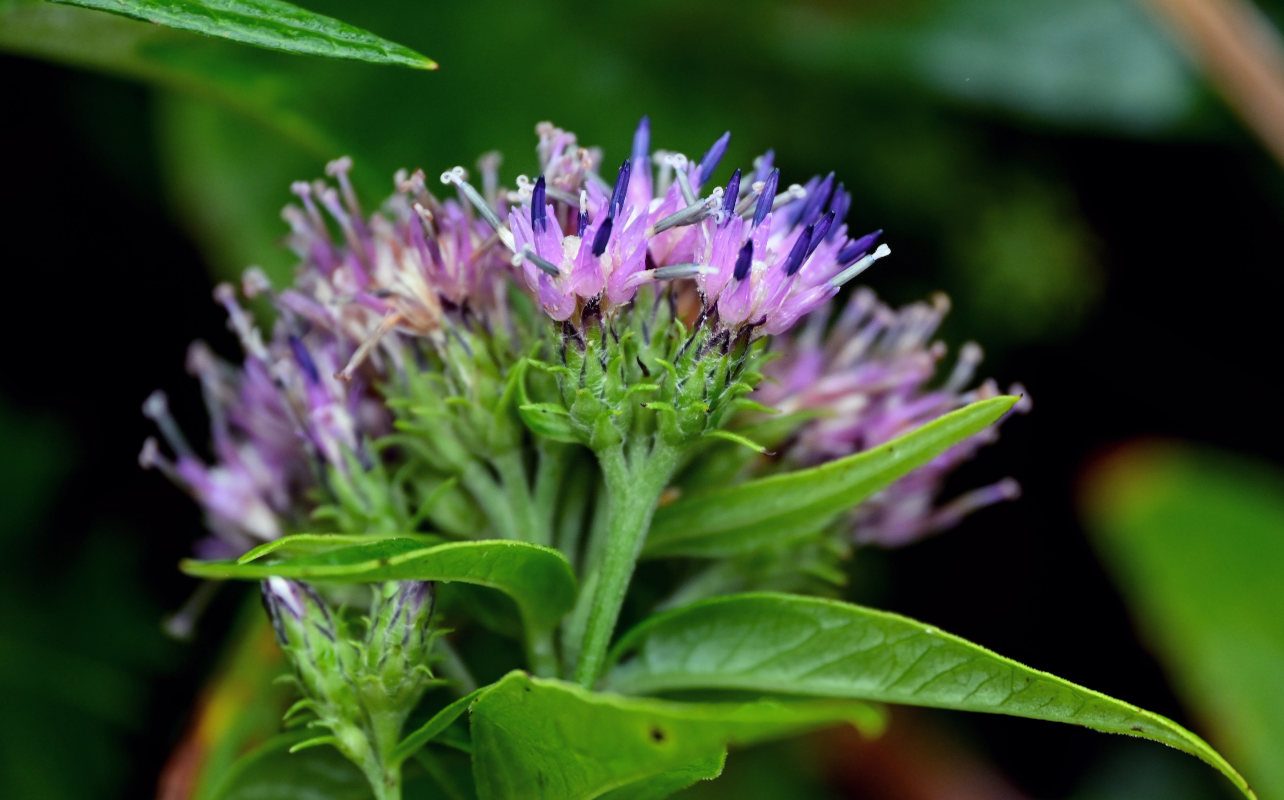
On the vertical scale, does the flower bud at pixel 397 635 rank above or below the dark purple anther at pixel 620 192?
below

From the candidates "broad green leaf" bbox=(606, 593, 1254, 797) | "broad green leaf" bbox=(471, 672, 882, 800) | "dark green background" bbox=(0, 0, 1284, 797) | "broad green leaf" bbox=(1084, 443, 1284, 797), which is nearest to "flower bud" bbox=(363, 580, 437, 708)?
"broad green leaf" bbox=(471, 672, 882, 800)

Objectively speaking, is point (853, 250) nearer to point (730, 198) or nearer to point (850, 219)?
point (730, 198)

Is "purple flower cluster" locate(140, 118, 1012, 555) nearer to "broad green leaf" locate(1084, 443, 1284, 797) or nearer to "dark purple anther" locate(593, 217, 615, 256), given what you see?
"dark purple anther" locate(593, 217, 615, 256)

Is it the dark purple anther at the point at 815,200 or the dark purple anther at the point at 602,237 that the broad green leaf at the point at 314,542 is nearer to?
the dark purple anther at the point at 602,237

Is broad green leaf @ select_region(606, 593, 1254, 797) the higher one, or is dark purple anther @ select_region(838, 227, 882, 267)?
dark purple anther @ select_region(838, 227, 882, 267)

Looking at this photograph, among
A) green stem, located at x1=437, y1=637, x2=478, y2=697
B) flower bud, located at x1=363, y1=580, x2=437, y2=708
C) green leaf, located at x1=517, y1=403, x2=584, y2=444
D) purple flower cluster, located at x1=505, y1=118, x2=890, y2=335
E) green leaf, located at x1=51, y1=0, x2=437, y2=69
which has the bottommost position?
green stem, located at x1=437, y1=637, x2=478, y2=697

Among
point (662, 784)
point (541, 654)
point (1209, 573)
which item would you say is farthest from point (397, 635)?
point (1209, 573)

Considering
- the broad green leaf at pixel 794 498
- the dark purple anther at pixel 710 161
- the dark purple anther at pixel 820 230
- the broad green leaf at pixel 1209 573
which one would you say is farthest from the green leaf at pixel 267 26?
the broad green leaf at pixel 1209 573
